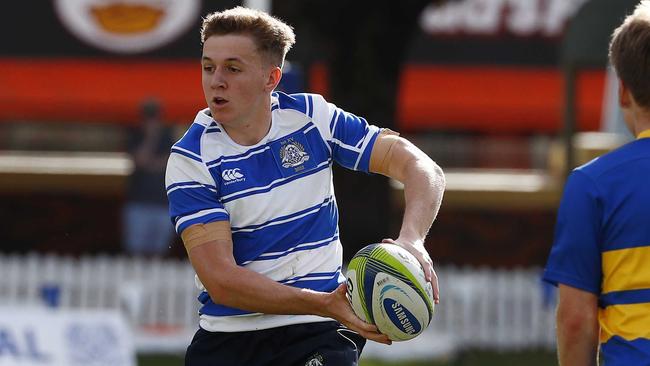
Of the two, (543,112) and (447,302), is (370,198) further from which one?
(543,112)

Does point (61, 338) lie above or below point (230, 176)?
below

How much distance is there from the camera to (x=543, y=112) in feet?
61.5

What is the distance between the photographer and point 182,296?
37.9 feet

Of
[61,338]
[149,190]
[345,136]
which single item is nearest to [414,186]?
[345,136]

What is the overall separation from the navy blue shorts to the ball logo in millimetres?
452

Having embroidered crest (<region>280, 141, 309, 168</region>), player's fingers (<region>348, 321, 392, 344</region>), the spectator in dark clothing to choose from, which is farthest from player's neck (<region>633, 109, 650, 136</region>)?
the spectator in dark clothing

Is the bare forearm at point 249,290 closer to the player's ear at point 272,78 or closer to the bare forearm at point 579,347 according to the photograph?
the player's ear at point 272,78

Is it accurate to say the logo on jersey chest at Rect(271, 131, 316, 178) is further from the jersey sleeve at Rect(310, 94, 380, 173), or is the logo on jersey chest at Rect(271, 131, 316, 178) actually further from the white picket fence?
the white picket fence

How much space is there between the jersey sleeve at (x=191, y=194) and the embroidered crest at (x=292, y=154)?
27 cm

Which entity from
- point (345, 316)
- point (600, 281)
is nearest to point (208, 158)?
point (345, 316)

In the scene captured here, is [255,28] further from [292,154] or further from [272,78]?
[292,154]

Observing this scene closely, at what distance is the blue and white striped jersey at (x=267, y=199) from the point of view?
4.08 m

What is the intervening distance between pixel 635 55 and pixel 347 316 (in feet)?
3.83

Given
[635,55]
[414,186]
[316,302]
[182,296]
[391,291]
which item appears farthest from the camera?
[182,296]
